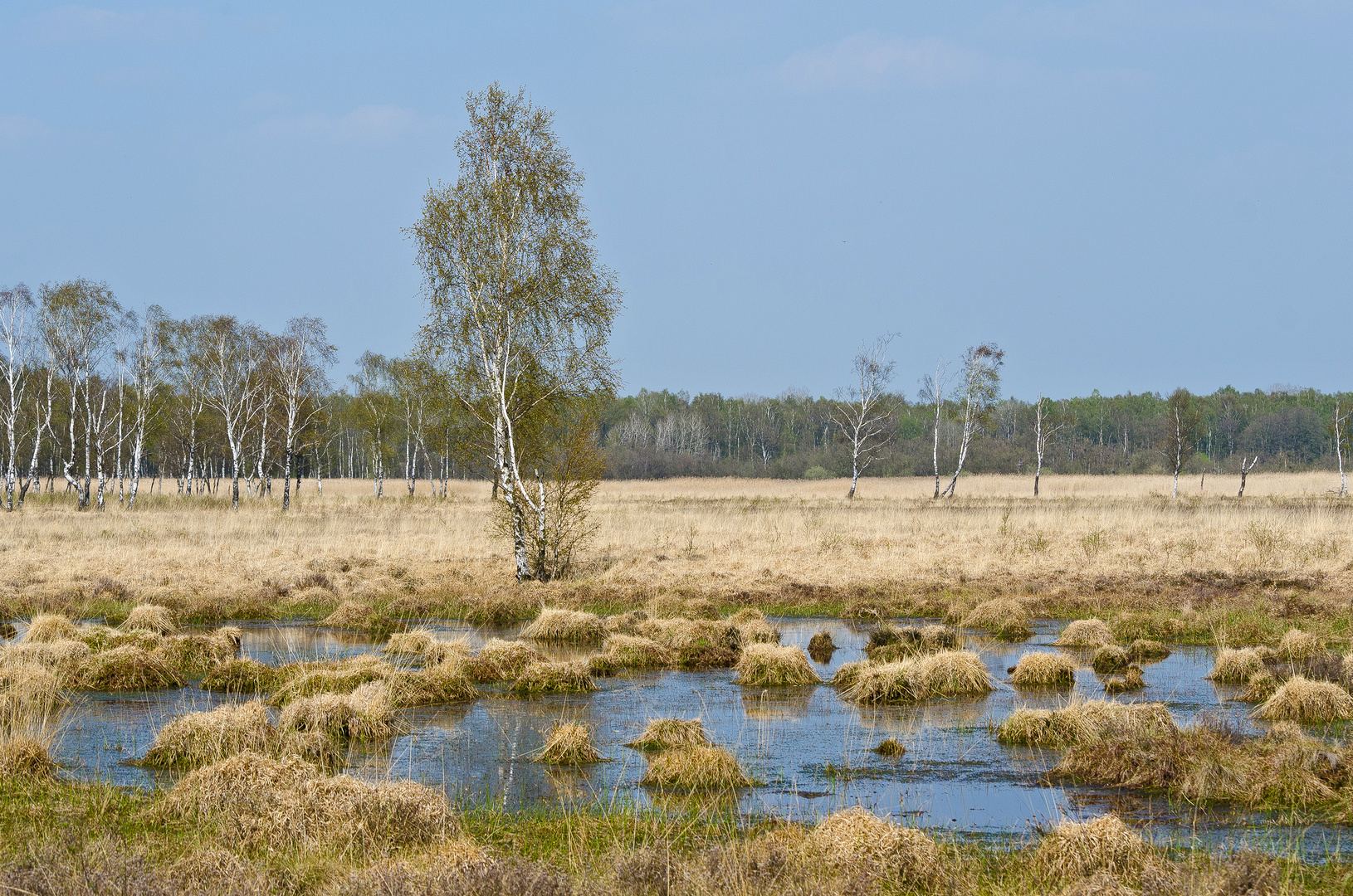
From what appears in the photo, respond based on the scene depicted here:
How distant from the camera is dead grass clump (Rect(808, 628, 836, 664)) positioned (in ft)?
54.2

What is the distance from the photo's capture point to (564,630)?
17.8 meters

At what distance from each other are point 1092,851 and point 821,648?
33.0ft

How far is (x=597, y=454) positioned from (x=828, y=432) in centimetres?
11603

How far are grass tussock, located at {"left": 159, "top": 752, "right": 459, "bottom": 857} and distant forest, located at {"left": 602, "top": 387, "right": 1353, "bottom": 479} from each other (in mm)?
78558

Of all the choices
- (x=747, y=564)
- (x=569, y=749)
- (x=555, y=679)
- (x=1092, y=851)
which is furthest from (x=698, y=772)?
(x=747, y=564)

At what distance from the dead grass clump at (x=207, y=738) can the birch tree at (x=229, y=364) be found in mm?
44686

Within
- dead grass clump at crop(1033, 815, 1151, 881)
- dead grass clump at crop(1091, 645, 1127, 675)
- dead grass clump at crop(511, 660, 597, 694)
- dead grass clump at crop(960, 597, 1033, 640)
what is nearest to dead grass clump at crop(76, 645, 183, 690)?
dead grass clump at crop(511, 660, 597, 694)

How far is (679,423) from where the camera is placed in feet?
458

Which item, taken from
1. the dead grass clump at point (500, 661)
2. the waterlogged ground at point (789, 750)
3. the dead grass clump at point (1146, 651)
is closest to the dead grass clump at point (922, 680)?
the waterlogged ground at point (789, 750)

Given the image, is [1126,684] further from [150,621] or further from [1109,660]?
[150,621]

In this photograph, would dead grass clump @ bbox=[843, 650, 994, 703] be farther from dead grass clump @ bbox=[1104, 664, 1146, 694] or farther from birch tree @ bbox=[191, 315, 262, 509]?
birch tree @ bbox=[191, 315, 262, 509]

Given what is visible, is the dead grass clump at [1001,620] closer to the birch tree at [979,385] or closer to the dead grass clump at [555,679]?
the dead grass clump at [555,679]

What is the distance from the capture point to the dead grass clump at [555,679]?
13930 mm

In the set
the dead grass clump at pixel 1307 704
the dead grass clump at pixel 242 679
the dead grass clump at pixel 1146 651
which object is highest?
the dead grass clump at pixel 1307 704
